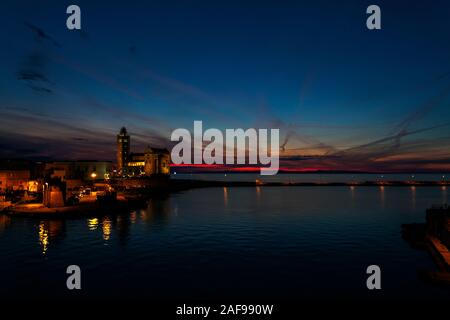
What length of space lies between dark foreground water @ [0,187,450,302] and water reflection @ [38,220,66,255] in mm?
138

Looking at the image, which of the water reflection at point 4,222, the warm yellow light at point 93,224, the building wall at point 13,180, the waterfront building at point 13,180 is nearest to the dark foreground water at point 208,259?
the warm yellow light at point 93,224

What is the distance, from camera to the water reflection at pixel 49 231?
133 ft

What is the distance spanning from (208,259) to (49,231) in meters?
27.2

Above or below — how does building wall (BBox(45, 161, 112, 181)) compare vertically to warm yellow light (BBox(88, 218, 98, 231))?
above

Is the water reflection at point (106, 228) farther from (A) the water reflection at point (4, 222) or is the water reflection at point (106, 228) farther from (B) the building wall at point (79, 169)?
(B) the building wall at point (79, 169)

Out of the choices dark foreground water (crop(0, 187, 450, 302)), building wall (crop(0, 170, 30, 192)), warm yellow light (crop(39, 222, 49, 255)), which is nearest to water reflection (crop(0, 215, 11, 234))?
dark foreground water (crop(0, 187, 450, 302))

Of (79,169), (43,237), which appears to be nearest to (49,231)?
(43,237)

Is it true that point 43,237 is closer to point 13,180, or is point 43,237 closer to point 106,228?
point 106,228

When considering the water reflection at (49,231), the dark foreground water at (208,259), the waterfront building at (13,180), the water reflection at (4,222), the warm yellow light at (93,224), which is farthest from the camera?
the waterfront building at (13,180)

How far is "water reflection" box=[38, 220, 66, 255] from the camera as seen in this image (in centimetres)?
4066

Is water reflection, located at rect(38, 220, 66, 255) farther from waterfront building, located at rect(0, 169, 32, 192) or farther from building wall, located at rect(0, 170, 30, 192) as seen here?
building wall, located at rect(0, 170, 30, 192)

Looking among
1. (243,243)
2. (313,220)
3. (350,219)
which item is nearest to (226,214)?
(313,220)

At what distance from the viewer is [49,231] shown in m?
48.1

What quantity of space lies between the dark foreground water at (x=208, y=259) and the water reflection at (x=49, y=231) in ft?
0.45
